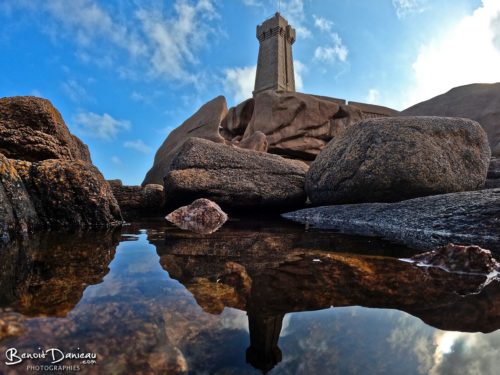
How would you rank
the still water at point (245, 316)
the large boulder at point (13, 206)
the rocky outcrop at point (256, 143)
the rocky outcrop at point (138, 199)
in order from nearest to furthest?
the still water at point (245, 316) → the large boulder at point (13, 206) → the rocky outcrop at point (138, 199) → the rocky outcrop at point (256, 143)

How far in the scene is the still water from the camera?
77 cm

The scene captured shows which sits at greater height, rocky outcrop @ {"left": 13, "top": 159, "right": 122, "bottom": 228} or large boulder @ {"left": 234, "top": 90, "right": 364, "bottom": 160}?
large boulder @ {"left": 234, "top": 90, "right": 364, "bottom": 160}

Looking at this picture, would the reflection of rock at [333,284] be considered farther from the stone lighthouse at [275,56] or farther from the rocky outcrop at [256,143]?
the stone lighthouse at [275,56]

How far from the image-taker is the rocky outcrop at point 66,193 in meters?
3.41

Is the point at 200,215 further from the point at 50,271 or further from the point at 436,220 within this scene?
the point at 50,271

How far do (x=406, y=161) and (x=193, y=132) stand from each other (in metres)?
11.2

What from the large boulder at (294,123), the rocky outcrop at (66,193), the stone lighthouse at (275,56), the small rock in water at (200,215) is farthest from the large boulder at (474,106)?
the stone lighthouse at (275,56)

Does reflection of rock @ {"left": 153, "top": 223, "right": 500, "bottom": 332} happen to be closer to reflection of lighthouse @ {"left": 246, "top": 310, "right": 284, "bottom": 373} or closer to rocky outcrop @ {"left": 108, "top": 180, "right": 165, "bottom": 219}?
reflection of lighthouse @ {"left": 246, "top": 310, "right": 284, "bottom": 373}

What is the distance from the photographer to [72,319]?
0.95 metres

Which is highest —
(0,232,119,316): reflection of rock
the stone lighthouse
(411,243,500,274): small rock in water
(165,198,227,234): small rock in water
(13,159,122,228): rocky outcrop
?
the stone lighthouse

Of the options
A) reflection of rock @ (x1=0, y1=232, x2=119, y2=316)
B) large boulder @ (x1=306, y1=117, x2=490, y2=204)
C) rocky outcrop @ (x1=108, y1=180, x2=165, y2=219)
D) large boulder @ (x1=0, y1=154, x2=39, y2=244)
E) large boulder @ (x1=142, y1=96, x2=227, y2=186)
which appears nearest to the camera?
reflection of rock @ (x1=0, y1=232, x2=119, y2=316)

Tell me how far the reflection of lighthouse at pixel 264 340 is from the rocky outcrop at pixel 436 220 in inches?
74.3

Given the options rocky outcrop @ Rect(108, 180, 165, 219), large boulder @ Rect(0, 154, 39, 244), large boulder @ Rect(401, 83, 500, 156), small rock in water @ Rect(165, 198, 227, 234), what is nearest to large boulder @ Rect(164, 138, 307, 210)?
rocky outcrop @ Rect(108, 180, 165, 219)

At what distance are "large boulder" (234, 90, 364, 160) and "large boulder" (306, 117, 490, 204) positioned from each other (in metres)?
9.47
